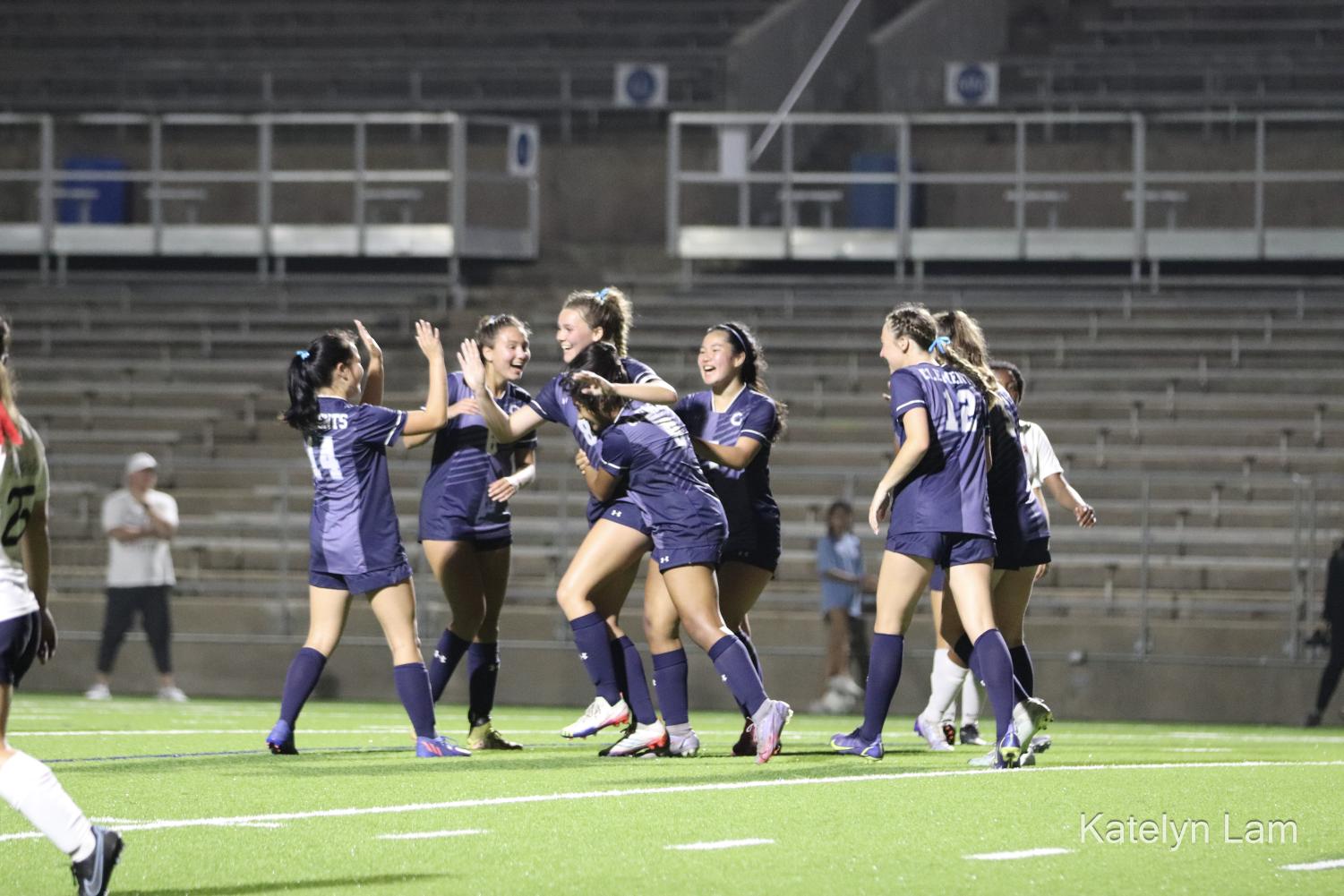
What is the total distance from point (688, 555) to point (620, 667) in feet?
3.05

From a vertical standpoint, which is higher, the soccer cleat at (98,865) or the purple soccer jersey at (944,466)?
the purple soccer jersey at (944,466)

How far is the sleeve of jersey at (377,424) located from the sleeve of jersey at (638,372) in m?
0.99

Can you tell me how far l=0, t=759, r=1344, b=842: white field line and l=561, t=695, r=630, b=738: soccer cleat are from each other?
1452 mm

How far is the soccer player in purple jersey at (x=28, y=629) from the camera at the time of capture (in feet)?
18.0

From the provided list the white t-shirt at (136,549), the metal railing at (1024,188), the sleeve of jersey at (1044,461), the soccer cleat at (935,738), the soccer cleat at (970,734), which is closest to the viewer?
the soccer cleat at (935,738)

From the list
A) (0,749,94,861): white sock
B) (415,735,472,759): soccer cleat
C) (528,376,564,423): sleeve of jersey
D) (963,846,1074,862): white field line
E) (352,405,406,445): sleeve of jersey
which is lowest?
(415,735,472,759): soccer cleat

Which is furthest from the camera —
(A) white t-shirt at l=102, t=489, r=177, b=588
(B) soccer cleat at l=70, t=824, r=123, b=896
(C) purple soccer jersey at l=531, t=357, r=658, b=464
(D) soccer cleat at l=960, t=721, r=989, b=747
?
(A) white t-shirt at l=102, t=489, r=177, b=588

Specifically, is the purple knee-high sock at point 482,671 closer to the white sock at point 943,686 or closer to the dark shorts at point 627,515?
the dark shorts at point 627,515

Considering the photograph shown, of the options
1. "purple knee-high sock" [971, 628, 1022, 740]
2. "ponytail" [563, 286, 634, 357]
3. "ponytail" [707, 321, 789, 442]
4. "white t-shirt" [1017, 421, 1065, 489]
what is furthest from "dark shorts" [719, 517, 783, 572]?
"white t-shirt" [1017, 421, 1065, 489]

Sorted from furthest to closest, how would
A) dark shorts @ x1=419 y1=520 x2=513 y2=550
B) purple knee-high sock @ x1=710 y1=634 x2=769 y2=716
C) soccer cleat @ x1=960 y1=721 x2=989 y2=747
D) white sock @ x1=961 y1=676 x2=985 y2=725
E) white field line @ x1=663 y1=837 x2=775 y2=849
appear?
1. white sock @ x1=961 y1=676 x2=985 y2=725
2. soccer cleat @ x1=960 y1=721 x2=989 y2=747
3. dark shorts @ x1=419 y1=520 x2=513 y2=550
4. purple knee-high sock @ x1=710 y1=634 x2=769 y2=716
5. white field line @ x1=663 y1=837 x2=775 y2=849

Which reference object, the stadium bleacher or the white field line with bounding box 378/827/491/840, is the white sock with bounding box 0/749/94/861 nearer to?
the white field line with bounding box 378/827/491/840

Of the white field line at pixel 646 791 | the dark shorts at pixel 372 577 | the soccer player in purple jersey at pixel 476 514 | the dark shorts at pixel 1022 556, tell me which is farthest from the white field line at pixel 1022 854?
→ the soccer player in purple jersey at pixel 476 514

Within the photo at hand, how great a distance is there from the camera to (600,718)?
9727 mm

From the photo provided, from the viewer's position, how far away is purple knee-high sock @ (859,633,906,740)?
9.15m
